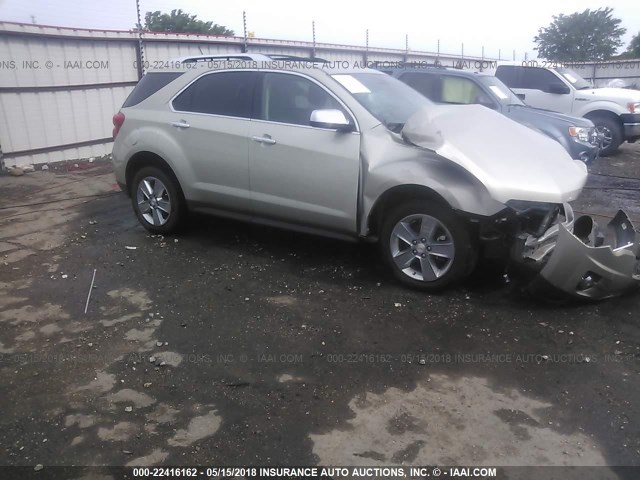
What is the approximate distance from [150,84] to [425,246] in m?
3.41

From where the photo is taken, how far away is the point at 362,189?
4449 mm

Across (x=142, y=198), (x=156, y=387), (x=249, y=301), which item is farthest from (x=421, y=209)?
(x=142, y=198)

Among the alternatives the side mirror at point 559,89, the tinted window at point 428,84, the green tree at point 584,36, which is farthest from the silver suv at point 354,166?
the green tree at point 584,36

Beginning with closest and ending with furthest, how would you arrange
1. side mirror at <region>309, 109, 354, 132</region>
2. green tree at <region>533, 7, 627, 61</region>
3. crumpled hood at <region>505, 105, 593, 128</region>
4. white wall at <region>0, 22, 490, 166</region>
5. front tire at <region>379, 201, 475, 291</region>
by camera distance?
front tire at <region>379, 201, 475, 291</region>, side mirror at <region>309, 109, 354, 132</region>, crumpled hood at <region>505, 105, 593, 128</region>, white wall at <region>0, 22, 490, 166</region>, green tree at <region>533, 7, 627, 61</region>

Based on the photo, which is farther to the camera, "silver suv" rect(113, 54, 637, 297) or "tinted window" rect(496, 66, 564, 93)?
"tinted window" rect(496, 66, 564, 93)

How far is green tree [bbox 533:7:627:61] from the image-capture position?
117 ft

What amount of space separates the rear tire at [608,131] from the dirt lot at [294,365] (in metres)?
7.79

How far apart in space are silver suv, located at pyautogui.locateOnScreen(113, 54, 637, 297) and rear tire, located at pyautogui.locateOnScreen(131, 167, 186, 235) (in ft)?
0.05

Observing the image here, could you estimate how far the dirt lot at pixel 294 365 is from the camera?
2.74 meters

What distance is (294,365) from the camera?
11.3 ft

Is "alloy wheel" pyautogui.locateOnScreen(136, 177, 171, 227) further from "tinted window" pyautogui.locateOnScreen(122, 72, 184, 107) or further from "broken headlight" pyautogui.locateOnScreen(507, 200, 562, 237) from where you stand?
"broken headlight" pyautogui.locateOnScreen(507, 200, 562, 237)

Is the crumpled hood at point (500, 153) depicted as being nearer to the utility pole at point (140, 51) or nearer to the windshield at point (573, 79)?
the windshield at point (573, 79)

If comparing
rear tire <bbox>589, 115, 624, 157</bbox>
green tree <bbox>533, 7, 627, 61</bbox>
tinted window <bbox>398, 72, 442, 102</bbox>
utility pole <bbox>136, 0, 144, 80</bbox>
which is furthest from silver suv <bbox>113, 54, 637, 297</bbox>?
green tree <bbox>533, 7, 627, 61</bbox>

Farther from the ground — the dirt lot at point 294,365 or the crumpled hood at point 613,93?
the crumpled hood at point 613,93
